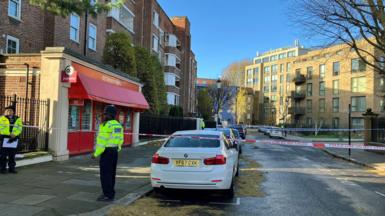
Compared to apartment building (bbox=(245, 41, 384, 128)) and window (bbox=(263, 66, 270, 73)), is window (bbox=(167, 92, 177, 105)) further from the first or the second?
window (bbox=(263, 66, 270, 73))

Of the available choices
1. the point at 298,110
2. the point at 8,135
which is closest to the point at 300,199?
the point at 8,135

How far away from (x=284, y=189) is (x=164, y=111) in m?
26.6

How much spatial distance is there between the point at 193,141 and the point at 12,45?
1310 centimetres

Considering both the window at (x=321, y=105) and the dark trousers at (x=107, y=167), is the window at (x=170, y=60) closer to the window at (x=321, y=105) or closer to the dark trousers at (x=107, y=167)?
the window at (x=321, y=105)

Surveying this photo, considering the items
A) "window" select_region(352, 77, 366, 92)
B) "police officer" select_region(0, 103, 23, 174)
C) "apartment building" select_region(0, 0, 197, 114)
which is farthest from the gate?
"window" select_region(352, 77, 366, 92)

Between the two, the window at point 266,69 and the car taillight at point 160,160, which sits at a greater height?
the window at point 266,69

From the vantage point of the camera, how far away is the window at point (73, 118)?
14.8 metres

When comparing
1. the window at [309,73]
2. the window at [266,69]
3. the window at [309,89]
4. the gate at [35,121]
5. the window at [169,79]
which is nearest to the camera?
the gate at [35,121]

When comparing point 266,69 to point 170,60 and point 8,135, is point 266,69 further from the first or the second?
point 8,135

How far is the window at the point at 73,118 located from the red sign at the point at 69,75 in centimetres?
149

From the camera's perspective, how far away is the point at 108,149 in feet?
25.4

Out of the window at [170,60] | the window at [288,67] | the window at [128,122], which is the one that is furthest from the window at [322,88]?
the window at [128,122]

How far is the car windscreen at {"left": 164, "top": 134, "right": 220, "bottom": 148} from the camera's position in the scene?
8758mm

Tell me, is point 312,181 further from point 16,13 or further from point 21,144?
point 16,13
